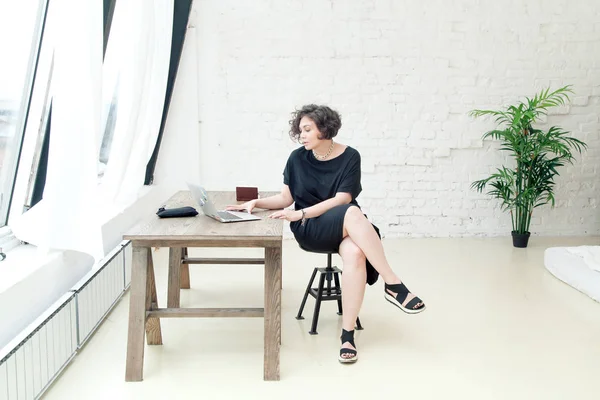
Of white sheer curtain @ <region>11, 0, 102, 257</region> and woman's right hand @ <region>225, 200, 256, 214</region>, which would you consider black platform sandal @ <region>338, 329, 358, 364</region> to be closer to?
woman's right hand @ <region>225, 200, 256, 214</region>

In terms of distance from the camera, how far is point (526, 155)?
5609mm

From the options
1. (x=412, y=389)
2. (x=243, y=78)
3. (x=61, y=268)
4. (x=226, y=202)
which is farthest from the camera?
(x=243, y=78)

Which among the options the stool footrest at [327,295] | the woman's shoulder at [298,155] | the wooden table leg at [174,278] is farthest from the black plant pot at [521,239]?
the wooden table leg at [174,278]

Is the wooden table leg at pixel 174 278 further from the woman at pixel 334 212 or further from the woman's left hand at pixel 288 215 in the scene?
the woman's left hand at pixel 288 215

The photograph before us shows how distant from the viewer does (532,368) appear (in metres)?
3.17

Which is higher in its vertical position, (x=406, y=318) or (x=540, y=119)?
(x=540, y=119)

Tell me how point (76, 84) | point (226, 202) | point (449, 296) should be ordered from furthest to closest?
point (449, 296)
point (226, 202)
point (76, 84)

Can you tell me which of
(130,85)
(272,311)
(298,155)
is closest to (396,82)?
(298,155)

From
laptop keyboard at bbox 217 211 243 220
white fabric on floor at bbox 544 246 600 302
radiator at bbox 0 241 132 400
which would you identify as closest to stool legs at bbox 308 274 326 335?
laptop keyboard at bbox 217 211 243 220

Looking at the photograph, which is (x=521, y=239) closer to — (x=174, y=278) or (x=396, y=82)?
(x=396, y=82)

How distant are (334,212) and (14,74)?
1.60m

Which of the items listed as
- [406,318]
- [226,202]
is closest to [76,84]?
[226,202]

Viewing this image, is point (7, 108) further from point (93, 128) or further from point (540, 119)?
point (540, 119)

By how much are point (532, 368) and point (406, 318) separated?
0.90 meters
